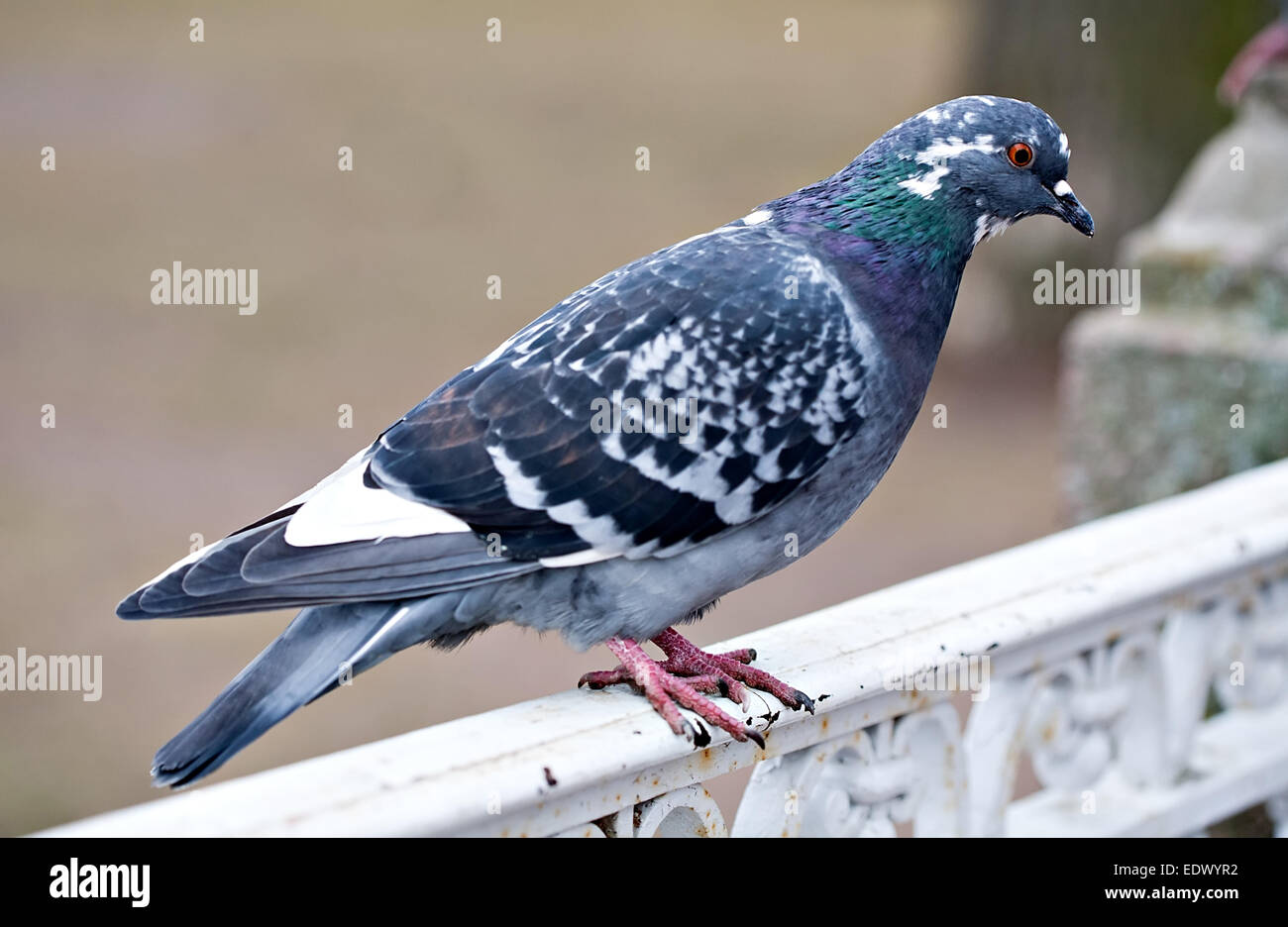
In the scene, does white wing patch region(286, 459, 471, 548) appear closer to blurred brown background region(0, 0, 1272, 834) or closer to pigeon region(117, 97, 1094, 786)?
pigeon region(117, 97, 1094, 786)

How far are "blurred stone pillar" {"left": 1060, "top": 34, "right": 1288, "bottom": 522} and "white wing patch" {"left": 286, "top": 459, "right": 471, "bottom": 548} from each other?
2.86m

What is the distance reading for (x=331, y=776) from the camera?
183cm

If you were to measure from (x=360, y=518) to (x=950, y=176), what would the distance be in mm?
1214

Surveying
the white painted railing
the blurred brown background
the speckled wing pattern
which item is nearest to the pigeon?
the speckled wing pattern

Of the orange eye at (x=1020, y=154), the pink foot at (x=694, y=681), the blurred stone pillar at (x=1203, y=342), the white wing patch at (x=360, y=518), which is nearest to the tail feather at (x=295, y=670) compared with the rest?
the white wing patch at (x=360, y=518)

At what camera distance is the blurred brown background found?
271 inches

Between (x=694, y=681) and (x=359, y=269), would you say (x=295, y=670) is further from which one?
(x=359, y=269)

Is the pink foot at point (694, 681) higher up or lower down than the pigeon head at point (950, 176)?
lower down

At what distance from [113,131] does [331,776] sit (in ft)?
53.3

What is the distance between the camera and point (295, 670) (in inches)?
83.4

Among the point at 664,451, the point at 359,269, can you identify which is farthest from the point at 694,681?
the point at 359,269

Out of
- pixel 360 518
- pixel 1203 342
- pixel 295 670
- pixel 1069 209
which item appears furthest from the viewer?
pixel 1203 342

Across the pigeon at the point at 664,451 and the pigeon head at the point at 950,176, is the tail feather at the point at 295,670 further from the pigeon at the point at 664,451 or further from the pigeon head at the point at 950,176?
the pigeon head at the point at 950,176

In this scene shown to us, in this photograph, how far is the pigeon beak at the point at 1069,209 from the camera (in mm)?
2594
